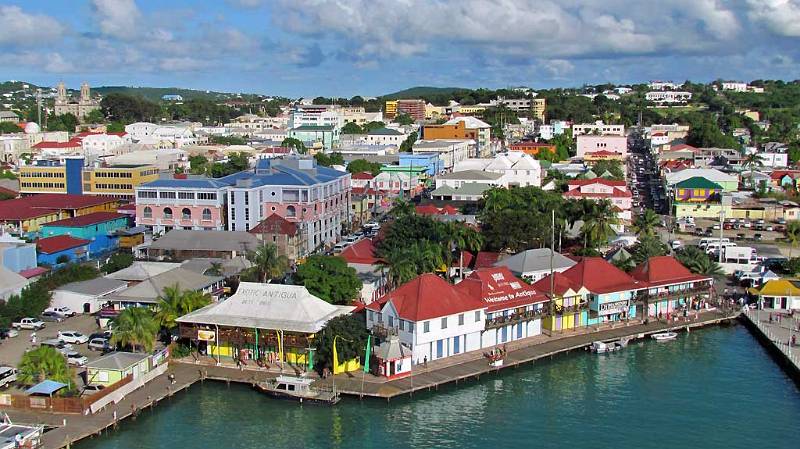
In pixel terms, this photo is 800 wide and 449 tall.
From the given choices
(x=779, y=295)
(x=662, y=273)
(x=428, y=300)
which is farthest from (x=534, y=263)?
(x=779, y=295)

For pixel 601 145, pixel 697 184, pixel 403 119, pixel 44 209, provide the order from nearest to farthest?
pixel 44 209 < pixel 697 184 < pixel 601 145 < pixel 403 119

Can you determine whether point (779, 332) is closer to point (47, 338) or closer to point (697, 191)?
point (697, 191)

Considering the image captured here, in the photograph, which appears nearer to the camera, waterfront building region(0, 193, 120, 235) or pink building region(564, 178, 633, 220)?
waterfront building region(0, 193, 120, 235)

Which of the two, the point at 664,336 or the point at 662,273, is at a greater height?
the point at 662,273

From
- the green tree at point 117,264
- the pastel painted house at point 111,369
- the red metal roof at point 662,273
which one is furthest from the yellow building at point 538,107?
the pastel painted house at point 111,369

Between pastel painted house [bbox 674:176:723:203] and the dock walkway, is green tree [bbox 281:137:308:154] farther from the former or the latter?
the dock walkway

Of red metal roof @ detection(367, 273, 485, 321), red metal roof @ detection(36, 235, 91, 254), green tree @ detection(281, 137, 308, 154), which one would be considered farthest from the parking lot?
green tree @ detection(281, 137, 308, 154)

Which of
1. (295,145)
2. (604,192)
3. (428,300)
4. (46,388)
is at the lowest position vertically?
(46,388)

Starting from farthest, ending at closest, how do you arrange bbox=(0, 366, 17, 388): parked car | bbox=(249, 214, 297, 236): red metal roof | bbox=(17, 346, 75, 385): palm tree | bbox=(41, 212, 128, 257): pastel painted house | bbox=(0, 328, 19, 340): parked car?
bbox=(41, 212, 128, 257): pastel painted house → bbox=(249, 214, 297, 236): red metal roof → bbox=(0, 328, 19, 340): parked car → bbox=(0, 366, 17, 388): parked car → bbox=(17, 346, 75, 385): palm tree
